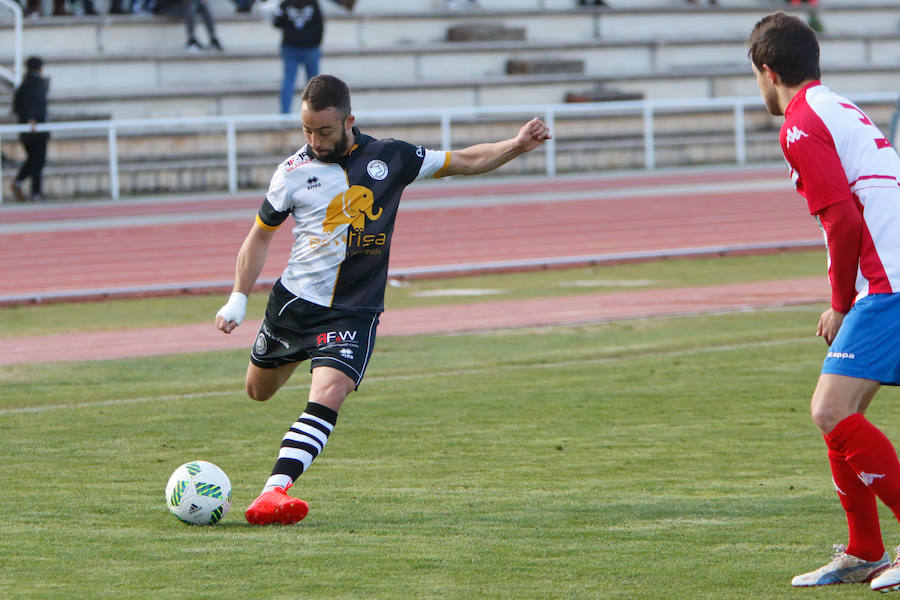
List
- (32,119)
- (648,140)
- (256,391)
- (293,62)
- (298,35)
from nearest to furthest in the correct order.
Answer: (256,391)
(32,119)
(298,35)
(293,62)
(648,140)

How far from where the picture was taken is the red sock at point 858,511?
502cm

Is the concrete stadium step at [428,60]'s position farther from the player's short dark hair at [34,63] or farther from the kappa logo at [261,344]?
the kappa logo at [261,344]

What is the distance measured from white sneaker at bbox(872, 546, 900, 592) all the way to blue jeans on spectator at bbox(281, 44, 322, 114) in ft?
67.4

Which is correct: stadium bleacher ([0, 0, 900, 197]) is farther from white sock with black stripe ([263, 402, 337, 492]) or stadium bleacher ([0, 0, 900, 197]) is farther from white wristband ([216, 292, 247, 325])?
white sock with black stripe ([263, 402, 337, 492])

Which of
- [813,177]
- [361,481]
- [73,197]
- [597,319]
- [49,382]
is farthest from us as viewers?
[73,197]

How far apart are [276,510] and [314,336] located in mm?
915

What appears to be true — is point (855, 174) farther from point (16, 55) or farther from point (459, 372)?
point (16, 55)

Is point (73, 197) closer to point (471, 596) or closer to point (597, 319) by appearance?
point (597, 319)

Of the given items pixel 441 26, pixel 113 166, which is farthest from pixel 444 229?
pixel 441 26

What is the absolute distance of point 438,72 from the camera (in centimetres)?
2936

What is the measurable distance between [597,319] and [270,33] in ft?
57.1

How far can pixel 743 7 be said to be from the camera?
33875mm

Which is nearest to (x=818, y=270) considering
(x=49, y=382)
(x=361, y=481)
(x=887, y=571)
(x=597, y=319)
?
(x=597, y=319)

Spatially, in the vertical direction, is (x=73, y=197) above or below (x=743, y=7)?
below
